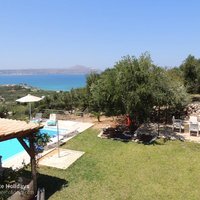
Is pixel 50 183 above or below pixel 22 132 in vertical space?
below

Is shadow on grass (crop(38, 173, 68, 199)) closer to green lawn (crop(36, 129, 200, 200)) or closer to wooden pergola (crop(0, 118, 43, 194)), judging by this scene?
green lawn (crop(36, 129, 200, 200))

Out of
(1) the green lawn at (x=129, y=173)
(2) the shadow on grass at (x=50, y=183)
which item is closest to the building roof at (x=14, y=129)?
(2) the shadow on grass at (x=50, y=183)

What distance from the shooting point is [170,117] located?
65.6ft

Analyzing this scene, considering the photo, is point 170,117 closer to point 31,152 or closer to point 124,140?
point 124,140

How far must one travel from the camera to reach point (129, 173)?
37.2 feet

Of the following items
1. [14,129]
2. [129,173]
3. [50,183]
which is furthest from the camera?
[129,173]

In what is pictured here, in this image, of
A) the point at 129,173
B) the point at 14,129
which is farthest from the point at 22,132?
the point at 129,173

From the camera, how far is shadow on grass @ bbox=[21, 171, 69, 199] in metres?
9.90

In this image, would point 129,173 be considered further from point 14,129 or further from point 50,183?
point 14,129

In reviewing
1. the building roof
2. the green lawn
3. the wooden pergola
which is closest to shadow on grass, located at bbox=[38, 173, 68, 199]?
the green lawn

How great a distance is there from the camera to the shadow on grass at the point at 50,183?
32.5ft

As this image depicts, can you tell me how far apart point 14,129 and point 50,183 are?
124 inches

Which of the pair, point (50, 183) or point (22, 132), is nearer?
point (22, 132)

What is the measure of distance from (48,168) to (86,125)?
7942mm
